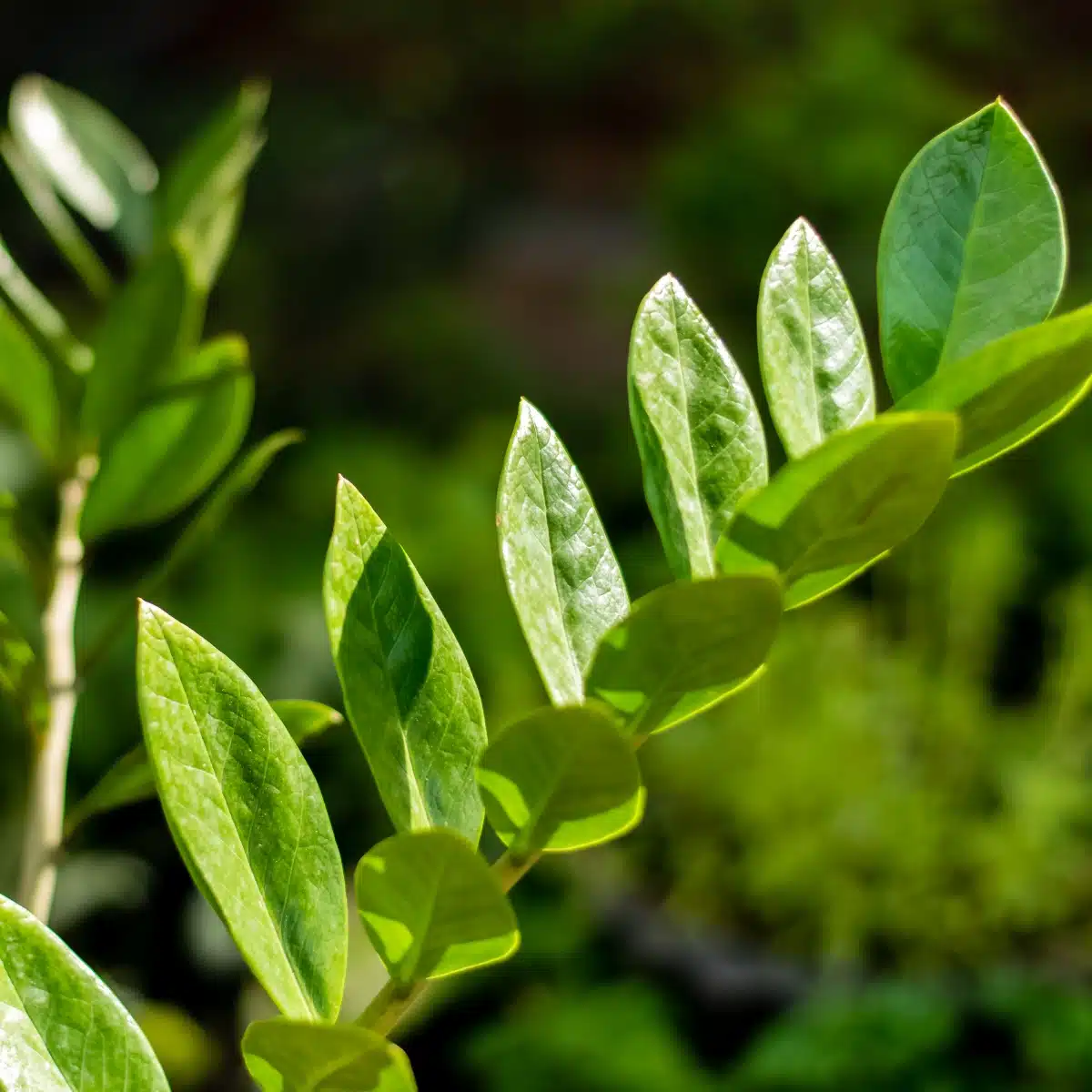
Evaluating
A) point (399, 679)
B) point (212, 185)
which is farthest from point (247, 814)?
point (212, 185)

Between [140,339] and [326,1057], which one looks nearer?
[326,1057]

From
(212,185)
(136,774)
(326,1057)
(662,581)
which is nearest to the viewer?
(326,1057)

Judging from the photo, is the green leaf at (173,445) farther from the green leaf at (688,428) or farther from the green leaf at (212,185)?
the green leaf at (688,428)

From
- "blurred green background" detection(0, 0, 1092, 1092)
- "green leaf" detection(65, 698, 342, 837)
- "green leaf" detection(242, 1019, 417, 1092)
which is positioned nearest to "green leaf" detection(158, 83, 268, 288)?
"green leaf" detection(65, 698, 342, 837)

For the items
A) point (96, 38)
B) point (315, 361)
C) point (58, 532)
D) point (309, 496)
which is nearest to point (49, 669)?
point (58, 532)

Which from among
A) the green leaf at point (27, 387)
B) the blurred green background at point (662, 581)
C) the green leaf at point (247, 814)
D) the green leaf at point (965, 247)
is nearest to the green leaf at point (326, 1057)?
the green leaf at point (247, 814)

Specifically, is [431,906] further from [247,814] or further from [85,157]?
[85,157]

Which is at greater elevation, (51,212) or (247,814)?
(51,212)

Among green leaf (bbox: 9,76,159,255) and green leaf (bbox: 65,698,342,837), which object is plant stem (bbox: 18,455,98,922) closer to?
green leaf (bbox: 65,698,342,837)

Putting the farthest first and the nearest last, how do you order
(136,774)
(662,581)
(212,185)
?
1. (662,581)
2. (212,185)
3. (136,774)
